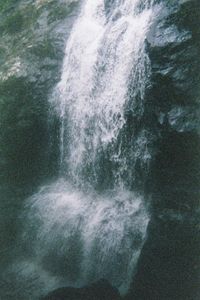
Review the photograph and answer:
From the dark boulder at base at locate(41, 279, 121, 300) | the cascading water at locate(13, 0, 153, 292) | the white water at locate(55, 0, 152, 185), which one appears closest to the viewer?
the dark boulder at base at locate(41, 279, 121, 300)

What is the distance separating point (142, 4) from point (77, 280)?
21.0 feet

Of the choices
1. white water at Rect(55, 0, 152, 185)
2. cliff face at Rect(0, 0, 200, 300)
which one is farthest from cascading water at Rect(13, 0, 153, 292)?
cliff face at Rect(0, 0, 200, 300)

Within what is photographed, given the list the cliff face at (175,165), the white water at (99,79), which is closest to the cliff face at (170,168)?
the cliff face at (175,165)

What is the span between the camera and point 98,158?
9.31 meters

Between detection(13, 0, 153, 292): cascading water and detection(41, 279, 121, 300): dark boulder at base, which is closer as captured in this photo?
detection(41, 279, 121, 300): dark boulder at base

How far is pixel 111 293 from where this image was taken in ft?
22.7

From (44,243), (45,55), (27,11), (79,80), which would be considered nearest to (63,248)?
(44,243)

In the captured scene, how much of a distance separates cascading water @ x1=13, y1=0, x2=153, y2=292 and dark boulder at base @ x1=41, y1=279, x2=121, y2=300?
1.07ft

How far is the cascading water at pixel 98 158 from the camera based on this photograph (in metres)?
7.86

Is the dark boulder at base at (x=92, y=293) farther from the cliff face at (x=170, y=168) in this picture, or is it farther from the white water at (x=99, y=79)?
the white water at (x=99, y=79)

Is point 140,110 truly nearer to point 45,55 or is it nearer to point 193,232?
point 193,232

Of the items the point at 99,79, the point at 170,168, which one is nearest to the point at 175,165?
the point at 170,168

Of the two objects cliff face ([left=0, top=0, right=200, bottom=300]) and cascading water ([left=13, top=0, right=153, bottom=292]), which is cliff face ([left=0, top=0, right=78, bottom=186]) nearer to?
cascading water ([left=13, top=0, right=153, bottom=292])

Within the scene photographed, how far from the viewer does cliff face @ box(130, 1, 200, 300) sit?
6.80m
